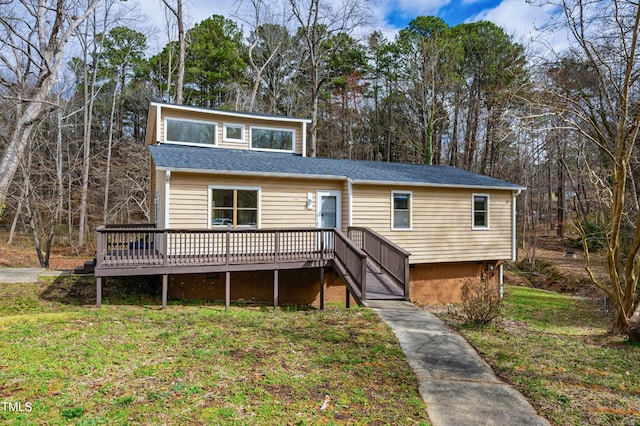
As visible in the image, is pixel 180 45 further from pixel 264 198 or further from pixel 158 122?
pixel 264 198

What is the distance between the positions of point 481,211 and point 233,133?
9.37m

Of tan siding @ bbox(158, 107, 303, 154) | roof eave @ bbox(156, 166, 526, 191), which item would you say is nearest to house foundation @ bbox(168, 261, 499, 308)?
roof eave @ bbox(156, 166, 526, 191)

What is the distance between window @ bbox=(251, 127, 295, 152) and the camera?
1391cm

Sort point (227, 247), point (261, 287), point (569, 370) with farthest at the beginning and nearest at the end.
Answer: point (261, 287)
point (227, 247)
point (569, 370)

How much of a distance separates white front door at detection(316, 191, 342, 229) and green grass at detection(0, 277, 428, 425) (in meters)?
4.80

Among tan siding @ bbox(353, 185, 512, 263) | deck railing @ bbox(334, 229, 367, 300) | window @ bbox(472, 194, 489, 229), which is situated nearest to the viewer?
deck railing @ bbox(334, 229, 367, 300)

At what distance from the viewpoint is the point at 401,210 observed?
12.4 m

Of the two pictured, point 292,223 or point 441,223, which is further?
point 441,223

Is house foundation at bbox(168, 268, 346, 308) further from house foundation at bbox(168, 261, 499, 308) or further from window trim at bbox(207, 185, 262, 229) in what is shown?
window trim at bbox(207, 185, 262, 229)

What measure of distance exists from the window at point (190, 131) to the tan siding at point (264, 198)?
3540mm

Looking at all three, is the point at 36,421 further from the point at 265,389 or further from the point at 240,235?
the point at 240,235

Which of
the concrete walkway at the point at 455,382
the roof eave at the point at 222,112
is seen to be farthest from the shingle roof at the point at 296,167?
the concrete walkway at the point at 455,382

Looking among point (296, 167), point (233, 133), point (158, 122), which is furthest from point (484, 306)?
point (158, 122)

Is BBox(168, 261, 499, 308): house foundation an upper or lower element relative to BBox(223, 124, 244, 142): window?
lower
